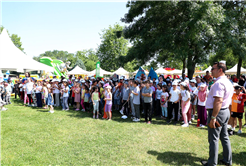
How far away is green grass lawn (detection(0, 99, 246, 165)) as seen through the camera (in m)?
4.30

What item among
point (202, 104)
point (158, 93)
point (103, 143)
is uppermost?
point (158, 93)

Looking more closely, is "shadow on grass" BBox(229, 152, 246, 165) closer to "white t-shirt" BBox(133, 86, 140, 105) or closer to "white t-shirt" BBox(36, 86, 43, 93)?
"white t-shirt" BBox(133, 86, 140, 105)

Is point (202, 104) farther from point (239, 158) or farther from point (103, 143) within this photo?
point (103, 143)

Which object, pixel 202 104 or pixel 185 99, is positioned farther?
pixel 185 99

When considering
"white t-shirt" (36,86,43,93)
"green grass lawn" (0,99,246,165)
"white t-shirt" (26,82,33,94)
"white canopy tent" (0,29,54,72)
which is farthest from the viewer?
"white canopy tent" (0,29,54,72)

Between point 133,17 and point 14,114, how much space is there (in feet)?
34.1

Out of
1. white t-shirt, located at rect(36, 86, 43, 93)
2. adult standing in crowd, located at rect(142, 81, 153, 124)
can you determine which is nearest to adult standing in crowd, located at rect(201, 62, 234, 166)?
adult standing in crowd, located at rect(142, 81, 153, 124)

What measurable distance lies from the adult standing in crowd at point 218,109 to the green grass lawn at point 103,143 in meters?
0.78

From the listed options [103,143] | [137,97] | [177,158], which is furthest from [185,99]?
[103,143]

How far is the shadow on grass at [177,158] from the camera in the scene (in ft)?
13.6

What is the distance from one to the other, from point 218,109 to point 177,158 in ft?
6.07

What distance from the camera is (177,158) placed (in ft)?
14.3

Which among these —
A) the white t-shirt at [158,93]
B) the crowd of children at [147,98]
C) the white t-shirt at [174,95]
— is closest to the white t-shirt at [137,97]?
the crowd of children at [147,98]

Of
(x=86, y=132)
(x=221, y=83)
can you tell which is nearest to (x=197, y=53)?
(x=221, y=83)
